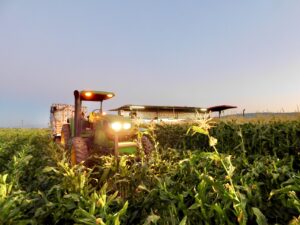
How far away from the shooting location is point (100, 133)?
20.9 feet

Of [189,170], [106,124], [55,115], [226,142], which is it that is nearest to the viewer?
[189,170]

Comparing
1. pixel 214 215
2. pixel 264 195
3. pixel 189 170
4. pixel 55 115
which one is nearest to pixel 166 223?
pixel 214 215

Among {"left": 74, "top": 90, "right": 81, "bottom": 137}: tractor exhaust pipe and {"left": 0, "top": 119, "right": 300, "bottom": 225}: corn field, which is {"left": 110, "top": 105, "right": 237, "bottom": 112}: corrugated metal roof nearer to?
{"left": 74, "top": 90, "right": 81, "bottom": 137}: tractor exhaust pipe

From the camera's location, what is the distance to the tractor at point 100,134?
19.2 ft

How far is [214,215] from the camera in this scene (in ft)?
6.48

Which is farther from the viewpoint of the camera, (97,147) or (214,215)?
(97,147)

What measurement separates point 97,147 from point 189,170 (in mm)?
4106

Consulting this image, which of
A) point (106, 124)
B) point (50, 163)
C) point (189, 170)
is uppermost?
point (106, 124)

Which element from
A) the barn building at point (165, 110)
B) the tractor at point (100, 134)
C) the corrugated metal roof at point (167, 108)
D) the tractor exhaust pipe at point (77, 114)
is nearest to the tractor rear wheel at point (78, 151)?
the tractor at point (100, 134)

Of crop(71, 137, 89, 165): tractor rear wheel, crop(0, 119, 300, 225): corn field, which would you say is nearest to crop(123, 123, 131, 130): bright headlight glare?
crop(71, 137, 89, 165): tractor rear wheel

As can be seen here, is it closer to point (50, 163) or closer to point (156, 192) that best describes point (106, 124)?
point (50, 163)

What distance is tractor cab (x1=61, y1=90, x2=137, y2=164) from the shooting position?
5855 millimetres

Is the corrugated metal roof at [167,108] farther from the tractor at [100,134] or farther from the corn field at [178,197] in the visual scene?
the corn field at [178,197]

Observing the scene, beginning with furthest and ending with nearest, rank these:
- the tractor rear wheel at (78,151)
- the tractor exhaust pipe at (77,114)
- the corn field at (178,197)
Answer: the tractor exhaust pipe at (77,114), the tractor rear wheel at (78,151), the corn field at (178,197)
